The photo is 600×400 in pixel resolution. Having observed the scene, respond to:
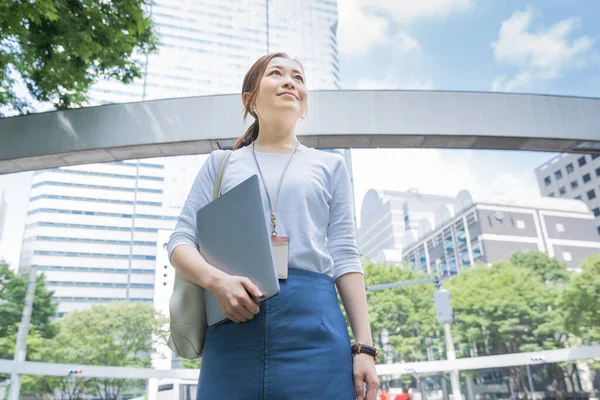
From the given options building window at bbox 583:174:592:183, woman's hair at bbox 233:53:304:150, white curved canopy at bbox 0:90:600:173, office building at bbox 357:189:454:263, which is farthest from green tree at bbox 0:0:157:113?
building window at bbox 583:174:592:183

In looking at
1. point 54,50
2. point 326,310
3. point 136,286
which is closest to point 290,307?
point 326,310

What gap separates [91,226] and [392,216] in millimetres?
28631

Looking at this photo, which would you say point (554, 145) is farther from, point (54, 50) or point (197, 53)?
point (197, 53)

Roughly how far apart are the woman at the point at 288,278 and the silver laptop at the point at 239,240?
0.07 ft

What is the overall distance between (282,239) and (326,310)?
14 centimetres

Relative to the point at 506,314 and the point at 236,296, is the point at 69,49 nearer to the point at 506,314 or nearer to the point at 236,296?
the point at 236,296

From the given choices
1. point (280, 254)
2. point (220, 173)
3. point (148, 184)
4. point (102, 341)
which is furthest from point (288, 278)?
point (102, 341)

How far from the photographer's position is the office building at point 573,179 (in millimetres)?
32875

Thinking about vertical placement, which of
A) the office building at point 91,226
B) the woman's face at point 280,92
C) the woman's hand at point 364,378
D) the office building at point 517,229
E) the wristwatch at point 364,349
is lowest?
the woman's hand at point 364,378

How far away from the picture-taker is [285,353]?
66 centimetres

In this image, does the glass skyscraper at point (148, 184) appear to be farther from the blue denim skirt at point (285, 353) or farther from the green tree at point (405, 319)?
the blue denim skirt at point (285, 353)

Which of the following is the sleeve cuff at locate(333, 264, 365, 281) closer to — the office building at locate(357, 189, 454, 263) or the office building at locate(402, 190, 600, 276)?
the office building at locate(402, 190, 600, 276)

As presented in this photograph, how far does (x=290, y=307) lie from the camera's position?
0.68 m

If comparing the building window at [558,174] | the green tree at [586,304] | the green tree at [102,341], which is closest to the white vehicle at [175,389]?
the green tree at [102,341]
